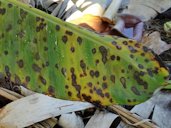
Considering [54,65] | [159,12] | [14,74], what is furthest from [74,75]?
[159,12]

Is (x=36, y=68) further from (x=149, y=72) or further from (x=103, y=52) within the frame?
(x=149, y=72)

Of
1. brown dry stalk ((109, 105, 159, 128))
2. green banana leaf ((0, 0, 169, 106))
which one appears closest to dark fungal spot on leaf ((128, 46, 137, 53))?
green banana leaf ((0, 0, 169, 106))

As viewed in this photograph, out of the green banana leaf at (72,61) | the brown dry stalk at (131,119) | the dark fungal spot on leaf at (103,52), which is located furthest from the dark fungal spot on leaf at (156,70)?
the brown dry stalk at (131,119)

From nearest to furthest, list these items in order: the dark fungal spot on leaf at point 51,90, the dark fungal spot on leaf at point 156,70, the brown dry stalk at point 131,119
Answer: the dark fungal spot on leaf at point 156,70 < the dark fungal spot on leaf at point 51,90 < the brown dry stalk at point 131,119

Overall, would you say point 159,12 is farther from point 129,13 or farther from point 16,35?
point 16,35

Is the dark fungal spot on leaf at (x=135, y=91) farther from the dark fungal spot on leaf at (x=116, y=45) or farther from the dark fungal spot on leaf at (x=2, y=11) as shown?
the dark fungal spot on leaf at (x=2, y=11)

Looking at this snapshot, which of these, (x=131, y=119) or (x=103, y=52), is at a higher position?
(x=103, y=52)

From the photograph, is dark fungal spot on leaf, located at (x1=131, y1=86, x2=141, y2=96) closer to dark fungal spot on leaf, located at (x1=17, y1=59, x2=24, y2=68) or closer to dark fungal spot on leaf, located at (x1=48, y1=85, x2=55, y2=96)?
dark fungal spot on leaf, located at (x1=48, y1=85, x2=55, y2=96)

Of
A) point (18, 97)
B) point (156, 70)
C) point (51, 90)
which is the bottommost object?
point (18, 97)

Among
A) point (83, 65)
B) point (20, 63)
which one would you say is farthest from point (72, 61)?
point (20, 63)
